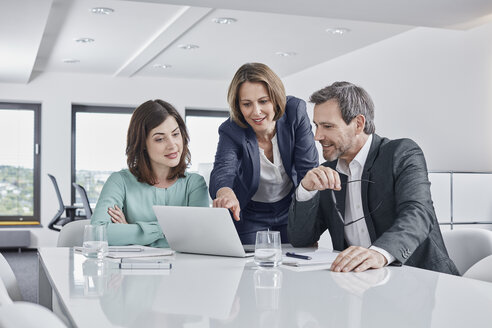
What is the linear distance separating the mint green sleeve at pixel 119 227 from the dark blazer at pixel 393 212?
0.54m

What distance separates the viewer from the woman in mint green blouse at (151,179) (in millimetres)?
2365

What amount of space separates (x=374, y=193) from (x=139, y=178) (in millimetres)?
957

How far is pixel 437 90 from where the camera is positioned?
5.71 metres

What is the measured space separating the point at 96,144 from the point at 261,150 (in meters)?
7.36

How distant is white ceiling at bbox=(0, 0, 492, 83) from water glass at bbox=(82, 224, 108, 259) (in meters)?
2.77

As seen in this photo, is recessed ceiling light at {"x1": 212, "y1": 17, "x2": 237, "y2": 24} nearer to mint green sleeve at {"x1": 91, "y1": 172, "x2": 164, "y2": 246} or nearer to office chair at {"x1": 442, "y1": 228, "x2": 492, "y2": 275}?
mint green sleeve at {"x1": 91, "y1": 172, "x2": 164, "y2": 246}

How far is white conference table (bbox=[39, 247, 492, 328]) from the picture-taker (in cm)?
107

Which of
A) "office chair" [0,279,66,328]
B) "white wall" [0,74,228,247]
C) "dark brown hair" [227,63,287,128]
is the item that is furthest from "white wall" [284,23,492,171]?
"office chair" [0,279,66,328]

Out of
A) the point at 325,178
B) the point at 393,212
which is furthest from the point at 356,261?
the point at 393,212

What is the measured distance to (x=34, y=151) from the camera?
361 inches

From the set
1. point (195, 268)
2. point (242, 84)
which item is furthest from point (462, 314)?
point (242, 84)

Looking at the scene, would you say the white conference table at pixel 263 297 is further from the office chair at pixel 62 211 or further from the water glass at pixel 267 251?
the office chair at pixel 62 211

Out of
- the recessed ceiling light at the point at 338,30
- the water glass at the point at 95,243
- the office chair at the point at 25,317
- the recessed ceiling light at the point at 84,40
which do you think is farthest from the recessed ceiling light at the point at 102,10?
the office chair at the point at 25,317

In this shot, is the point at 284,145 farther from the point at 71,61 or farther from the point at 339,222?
the point at 71,61
